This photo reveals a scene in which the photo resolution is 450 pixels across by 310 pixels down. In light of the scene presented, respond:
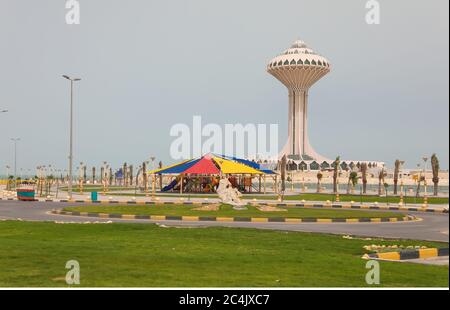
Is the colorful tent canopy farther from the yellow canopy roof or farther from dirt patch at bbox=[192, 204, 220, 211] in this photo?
dirt patch at bbox=[192, 204, 220, 211]

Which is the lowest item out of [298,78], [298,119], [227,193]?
[227,193]

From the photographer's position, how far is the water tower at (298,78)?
168m

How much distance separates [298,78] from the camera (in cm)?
16762

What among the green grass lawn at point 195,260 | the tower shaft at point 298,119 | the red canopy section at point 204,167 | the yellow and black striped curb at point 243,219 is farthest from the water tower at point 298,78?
the green grass lawn at point 195,260

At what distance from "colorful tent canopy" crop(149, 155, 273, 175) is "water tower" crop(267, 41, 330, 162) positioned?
339ft

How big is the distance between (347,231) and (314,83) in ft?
504

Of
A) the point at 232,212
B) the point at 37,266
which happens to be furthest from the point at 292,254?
the point at 232,212

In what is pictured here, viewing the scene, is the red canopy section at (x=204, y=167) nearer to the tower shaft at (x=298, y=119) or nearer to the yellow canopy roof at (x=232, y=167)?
the yellow canopy roof at (x=232, y=167)

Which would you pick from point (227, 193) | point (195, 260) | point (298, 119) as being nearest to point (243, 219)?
point (227, 193)

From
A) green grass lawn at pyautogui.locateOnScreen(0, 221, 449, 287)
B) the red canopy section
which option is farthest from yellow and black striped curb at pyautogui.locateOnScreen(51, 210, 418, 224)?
the red canopy section

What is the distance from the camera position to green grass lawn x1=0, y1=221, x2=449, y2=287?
390 inches

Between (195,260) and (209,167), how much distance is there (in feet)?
165

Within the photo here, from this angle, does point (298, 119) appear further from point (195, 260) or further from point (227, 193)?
point (195, 260)

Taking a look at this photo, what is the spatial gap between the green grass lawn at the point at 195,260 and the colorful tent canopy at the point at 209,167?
42.2 metres
